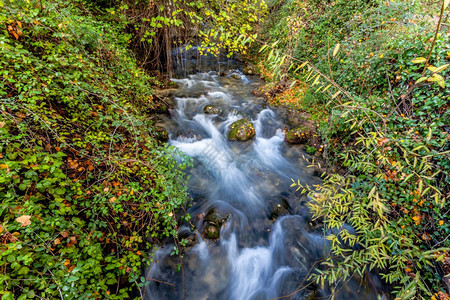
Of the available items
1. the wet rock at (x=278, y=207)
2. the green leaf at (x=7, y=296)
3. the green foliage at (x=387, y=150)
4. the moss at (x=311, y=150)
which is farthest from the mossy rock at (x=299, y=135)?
the green leaf at (x=7, y=296)

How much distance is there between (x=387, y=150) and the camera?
2613 millimetres

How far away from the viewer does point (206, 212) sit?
3938 millimetres

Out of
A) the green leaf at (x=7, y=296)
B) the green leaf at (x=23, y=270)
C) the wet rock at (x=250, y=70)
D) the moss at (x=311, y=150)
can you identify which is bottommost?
the moss at (x=311, y=150)

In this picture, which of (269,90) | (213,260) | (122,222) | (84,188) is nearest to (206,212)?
(213,260)

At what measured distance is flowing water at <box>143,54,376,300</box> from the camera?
3.09 meters

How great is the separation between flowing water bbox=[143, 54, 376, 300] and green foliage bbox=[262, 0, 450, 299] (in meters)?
0.47

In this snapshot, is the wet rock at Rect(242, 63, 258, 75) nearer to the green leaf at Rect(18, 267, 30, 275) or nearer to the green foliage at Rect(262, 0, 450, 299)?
the green foliage at Rect(262, 0, 450, 299)

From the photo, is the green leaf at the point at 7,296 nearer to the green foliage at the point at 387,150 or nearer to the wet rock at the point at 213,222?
the wet rock at the point at 213,222

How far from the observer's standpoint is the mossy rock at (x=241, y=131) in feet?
19.6

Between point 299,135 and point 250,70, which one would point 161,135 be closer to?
point 299,135

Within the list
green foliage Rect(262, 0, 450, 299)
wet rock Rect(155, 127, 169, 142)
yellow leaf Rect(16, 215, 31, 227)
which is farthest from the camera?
wet rock Rect(155, 127, 169, 142)

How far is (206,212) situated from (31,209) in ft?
8.89

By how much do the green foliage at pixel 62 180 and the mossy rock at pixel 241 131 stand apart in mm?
3034

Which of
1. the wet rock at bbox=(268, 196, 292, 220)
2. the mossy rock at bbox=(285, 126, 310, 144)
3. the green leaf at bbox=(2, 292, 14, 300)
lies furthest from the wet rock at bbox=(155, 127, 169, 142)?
the green leaf at bbox=(2, 292, 14, 300)
